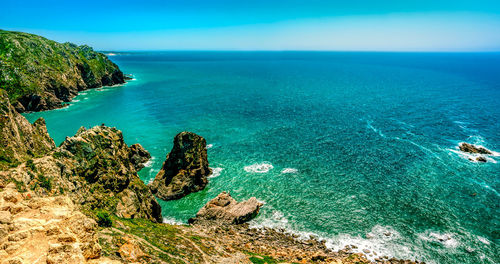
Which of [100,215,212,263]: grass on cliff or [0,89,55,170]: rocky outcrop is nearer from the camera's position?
[100,215,212,263]: grass on cliff

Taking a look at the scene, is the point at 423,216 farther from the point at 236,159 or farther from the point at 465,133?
the point at 465,133

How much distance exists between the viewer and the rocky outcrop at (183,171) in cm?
5453

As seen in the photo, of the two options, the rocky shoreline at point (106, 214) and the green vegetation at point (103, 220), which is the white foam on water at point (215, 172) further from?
the green vegetation at point (103, 220)

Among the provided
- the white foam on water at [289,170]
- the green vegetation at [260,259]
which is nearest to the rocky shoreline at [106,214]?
the green vegetation at [260,259]

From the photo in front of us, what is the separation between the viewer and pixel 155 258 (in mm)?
25422

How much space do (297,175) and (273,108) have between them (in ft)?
214

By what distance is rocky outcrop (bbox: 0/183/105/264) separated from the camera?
16188mm

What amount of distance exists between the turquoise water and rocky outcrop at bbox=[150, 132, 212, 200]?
2467 mm

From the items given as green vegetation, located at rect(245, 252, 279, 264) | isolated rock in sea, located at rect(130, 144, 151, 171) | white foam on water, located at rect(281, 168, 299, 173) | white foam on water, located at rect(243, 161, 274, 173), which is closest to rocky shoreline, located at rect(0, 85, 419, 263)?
green vegetation, located at rect(245, 252, 279, 264)

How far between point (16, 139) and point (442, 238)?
Result: 75.0 meters

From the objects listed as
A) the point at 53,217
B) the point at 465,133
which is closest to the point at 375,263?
the point at 53,217

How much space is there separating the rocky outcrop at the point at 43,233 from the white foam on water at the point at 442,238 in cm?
4839

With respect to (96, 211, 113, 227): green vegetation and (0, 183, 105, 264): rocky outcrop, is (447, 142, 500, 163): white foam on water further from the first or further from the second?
(0, 183, 105, 264): rocky outcrop

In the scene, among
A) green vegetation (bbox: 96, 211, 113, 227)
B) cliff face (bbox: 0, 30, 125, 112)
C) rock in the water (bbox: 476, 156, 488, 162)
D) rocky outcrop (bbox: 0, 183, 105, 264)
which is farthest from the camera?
cliff face (bbox: 0, 30, 125, 112)
